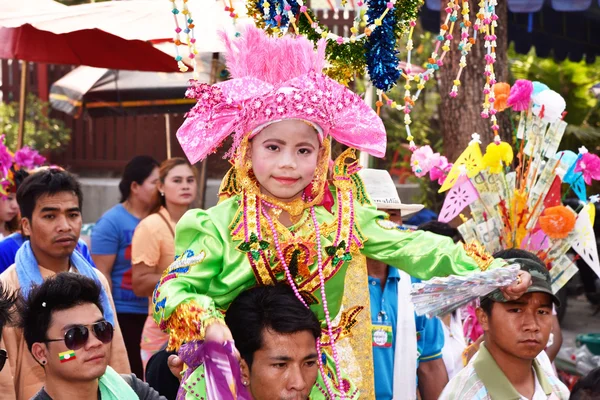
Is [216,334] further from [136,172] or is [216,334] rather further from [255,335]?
[136,172]

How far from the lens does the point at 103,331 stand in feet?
12.8

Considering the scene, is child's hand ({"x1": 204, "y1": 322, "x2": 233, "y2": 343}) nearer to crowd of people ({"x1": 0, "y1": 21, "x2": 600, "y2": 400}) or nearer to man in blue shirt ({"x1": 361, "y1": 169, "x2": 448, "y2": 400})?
crowd of people ({"x1": 0, "y1": 21, "x2": 600, "y2": 400})

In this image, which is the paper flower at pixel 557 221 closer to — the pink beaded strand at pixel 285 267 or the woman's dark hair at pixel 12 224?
the pink beaded strand at pixel 285 267

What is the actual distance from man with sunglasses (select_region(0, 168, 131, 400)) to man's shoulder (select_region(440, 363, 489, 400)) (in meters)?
1.65

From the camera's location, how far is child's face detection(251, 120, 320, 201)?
3584mm

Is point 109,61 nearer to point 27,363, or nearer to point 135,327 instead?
point 135,327

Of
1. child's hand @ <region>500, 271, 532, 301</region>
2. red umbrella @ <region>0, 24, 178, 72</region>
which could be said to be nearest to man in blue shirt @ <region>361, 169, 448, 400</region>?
child's hand @ <region>500, 271, 532, 301</region>

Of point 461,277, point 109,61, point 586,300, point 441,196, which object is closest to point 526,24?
point 441,196

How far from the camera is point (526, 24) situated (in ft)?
35.5

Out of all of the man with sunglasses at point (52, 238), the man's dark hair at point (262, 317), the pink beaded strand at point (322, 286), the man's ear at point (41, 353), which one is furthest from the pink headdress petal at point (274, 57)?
the man with sunglasses at point (52, 238)

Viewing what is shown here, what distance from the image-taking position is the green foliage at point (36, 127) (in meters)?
14.1

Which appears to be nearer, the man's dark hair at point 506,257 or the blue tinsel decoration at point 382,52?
the blue tinsel decoration at point 382,52

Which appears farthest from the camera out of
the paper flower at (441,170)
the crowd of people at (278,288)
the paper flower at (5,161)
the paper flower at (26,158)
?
the paper flower at (26,158)

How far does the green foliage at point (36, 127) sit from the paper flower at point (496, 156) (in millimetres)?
9850
